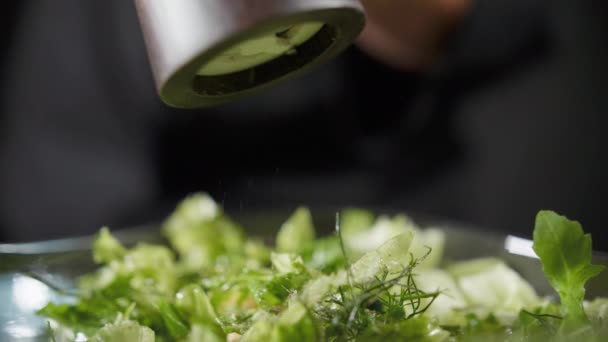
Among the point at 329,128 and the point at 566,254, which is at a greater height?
the point at 566,254

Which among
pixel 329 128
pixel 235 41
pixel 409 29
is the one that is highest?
pixel 235 41

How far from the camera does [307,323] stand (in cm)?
33

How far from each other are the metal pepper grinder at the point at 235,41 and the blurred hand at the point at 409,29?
88 centimetres

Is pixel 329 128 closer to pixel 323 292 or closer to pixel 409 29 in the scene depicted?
pixel 409 29

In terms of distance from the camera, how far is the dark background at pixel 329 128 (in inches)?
54.9

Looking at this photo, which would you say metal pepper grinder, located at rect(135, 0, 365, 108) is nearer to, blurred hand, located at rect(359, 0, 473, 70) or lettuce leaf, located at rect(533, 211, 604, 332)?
lettuce leaf, located at rect(533, 211, 604, 332)

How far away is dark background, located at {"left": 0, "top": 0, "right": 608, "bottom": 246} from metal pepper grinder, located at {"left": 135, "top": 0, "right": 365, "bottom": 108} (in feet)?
3.19

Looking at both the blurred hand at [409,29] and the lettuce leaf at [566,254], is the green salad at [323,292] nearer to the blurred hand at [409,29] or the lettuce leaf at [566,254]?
the lettuce leaf at [566,254]

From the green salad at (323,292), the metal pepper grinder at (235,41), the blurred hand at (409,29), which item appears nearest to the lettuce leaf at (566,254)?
the green salad at (323,292)

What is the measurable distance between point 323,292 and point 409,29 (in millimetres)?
1067

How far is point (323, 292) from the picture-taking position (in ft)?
1.13

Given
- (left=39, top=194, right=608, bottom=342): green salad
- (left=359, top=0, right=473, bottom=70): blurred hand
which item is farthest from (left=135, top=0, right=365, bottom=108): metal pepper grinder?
(left=359, top=0, right=473, bottom=70): blurred hand

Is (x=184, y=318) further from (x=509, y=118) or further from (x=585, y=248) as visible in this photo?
(x=509, y=118)

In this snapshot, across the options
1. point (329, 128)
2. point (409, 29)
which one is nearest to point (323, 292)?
point (409, 29)
